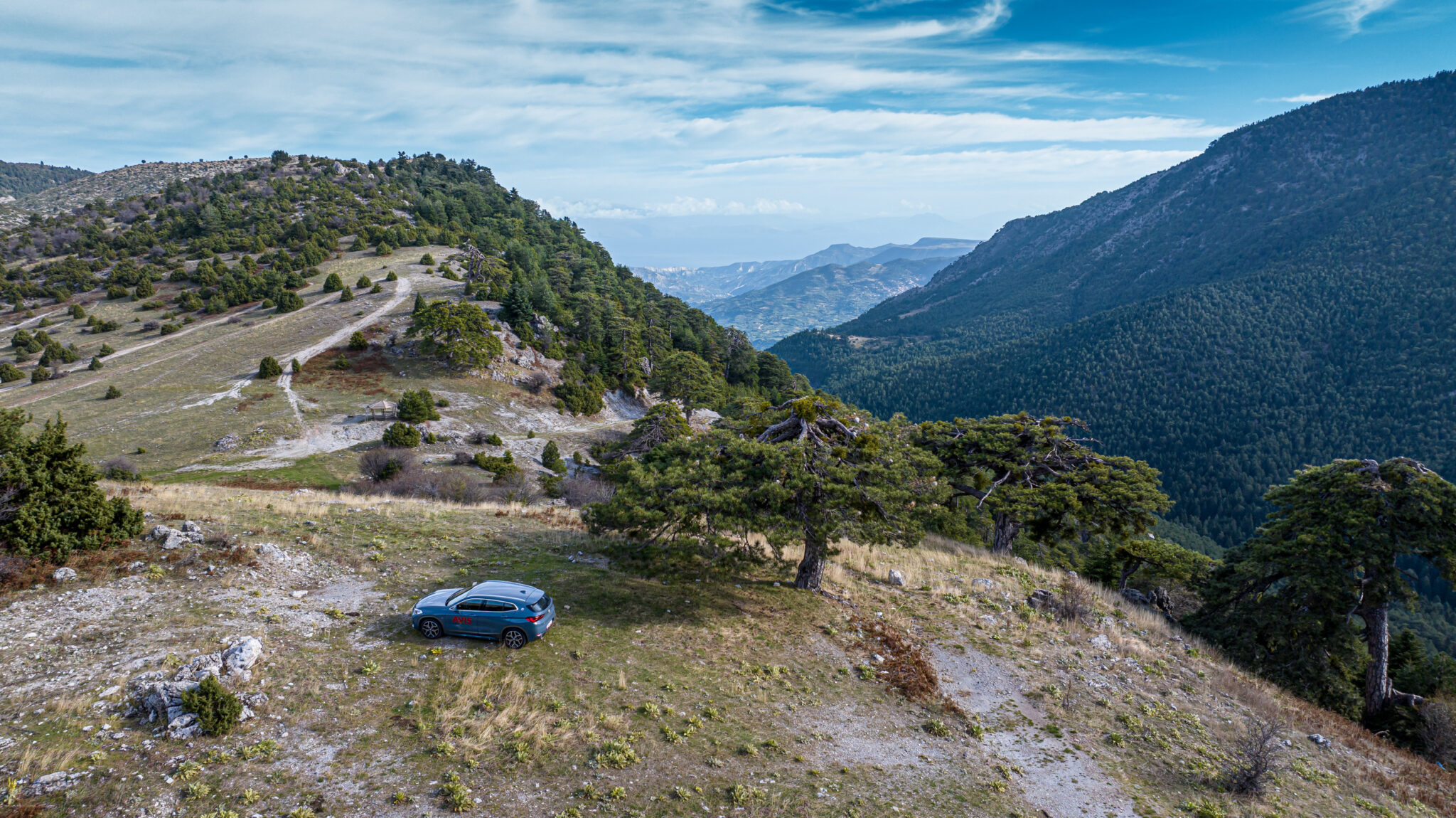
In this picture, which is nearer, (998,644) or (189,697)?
(189,697)

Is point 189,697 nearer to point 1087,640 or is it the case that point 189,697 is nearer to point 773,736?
point 773,736

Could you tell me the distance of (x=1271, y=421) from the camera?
6457 inches

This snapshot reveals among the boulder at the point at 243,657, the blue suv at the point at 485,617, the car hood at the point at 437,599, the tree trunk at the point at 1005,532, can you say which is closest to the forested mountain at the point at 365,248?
the tree trunk at the point at 1005,532

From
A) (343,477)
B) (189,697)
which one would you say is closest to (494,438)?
(343,477)

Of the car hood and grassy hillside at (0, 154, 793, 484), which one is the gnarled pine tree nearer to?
the car hood

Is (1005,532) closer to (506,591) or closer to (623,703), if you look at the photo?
(623,703)

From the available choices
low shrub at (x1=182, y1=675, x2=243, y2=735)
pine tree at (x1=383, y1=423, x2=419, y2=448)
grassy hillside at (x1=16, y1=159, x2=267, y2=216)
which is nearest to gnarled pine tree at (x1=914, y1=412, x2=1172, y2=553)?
low shrub at (x1=182, y1=675, x2=243, y2=735)

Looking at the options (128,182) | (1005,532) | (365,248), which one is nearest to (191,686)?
(1005,532)

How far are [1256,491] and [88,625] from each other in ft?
643

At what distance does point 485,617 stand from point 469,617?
0.44 meters

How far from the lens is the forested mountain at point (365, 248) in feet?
266

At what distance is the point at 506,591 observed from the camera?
15.5 meters

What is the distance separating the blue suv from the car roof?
0.02 m

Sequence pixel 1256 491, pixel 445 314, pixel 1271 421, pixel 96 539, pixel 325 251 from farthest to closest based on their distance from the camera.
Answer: pixel 1271 421 < pixel 1256 491 < pixel 325 251 < pixel 445 314 < pixel 96 539
